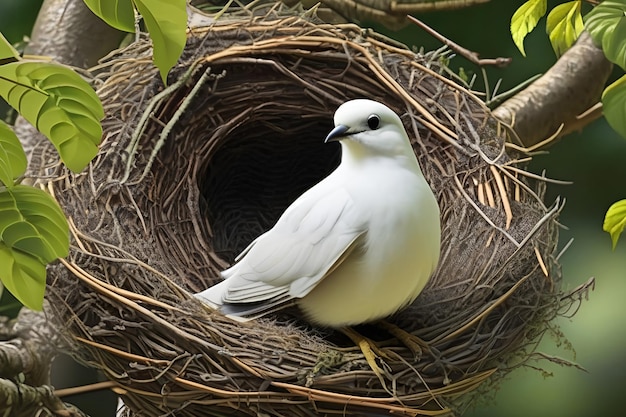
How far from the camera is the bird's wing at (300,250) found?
2.48ft

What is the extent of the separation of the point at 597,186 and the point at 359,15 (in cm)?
46

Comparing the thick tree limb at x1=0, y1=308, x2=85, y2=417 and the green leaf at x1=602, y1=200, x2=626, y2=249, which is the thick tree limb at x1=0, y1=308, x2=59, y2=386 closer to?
the thick tree limb at x1=0, y1=308, x2=85, y2=417

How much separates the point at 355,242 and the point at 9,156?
37cm

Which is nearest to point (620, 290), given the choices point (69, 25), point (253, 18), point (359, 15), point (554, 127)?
point (554, 127)

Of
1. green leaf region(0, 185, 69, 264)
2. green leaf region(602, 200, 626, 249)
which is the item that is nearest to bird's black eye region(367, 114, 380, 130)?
green leaf region(602, 200, 626, 249)

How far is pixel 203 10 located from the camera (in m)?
1.15

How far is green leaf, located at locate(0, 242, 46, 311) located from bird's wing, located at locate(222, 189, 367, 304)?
331mm

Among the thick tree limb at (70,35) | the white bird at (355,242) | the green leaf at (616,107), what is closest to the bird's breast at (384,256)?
the white bird at (355,242)

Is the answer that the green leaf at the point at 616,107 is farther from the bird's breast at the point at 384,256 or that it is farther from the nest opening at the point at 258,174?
the nest opening at the point at 258,174

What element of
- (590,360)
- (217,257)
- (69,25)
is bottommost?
(590,360)

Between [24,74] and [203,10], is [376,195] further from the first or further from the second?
[203,10]

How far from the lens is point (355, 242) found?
75 centimetres

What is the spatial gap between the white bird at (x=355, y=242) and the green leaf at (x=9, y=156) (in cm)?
35

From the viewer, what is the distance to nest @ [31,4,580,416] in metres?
0.74
